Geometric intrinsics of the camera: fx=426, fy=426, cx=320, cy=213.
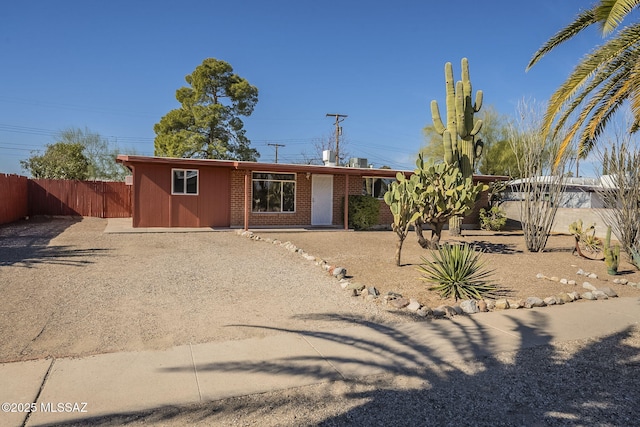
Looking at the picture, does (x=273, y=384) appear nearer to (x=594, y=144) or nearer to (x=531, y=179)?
(x=594, y=144)

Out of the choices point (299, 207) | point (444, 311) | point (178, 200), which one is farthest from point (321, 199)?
point (444, 311)

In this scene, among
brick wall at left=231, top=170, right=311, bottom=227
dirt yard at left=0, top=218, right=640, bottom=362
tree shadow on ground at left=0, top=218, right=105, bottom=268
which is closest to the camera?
dirt yard at left=0, top=218, right=640, bottom=362

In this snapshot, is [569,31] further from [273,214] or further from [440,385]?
[273,214]

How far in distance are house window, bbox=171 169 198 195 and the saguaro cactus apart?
29.9 feet

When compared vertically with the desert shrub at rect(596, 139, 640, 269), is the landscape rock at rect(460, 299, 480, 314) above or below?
below

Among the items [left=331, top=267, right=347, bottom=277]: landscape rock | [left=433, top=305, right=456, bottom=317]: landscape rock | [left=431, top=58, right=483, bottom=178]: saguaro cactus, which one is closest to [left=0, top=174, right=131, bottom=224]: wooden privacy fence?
[left=431, top=58, right=483, bottom=178]: saguaro cactus

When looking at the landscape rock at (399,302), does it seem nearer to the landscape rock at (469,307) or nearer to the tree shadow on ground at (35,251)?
the landscape rock at (469,307)

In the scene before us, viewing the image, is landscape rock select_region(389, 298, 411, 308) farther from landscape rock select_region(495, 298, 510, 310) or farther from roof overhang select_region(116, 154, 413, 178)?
roof overhang select_region(116, 154, 413, 178)

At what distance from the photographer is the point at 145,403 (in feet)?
11.0

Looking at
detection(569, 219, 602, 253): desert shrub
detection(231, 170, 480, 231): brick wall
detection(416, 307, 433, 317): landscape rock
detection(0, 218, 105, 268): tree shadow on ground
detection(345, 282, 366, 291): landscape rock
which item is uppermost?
detection(231, 170, 480, 231): brick wall

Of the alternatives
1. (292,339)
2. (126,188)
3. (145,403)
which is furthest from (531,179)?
(126,188)

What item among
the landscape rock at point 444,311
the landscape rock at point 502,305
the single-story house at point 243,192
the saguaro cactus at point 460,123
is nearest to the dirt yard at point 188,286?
the landscape rock at point 444,311

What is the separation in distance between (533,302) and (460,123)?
28.7 ft

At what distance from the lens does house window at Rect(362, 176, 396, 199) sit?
62.6ft
